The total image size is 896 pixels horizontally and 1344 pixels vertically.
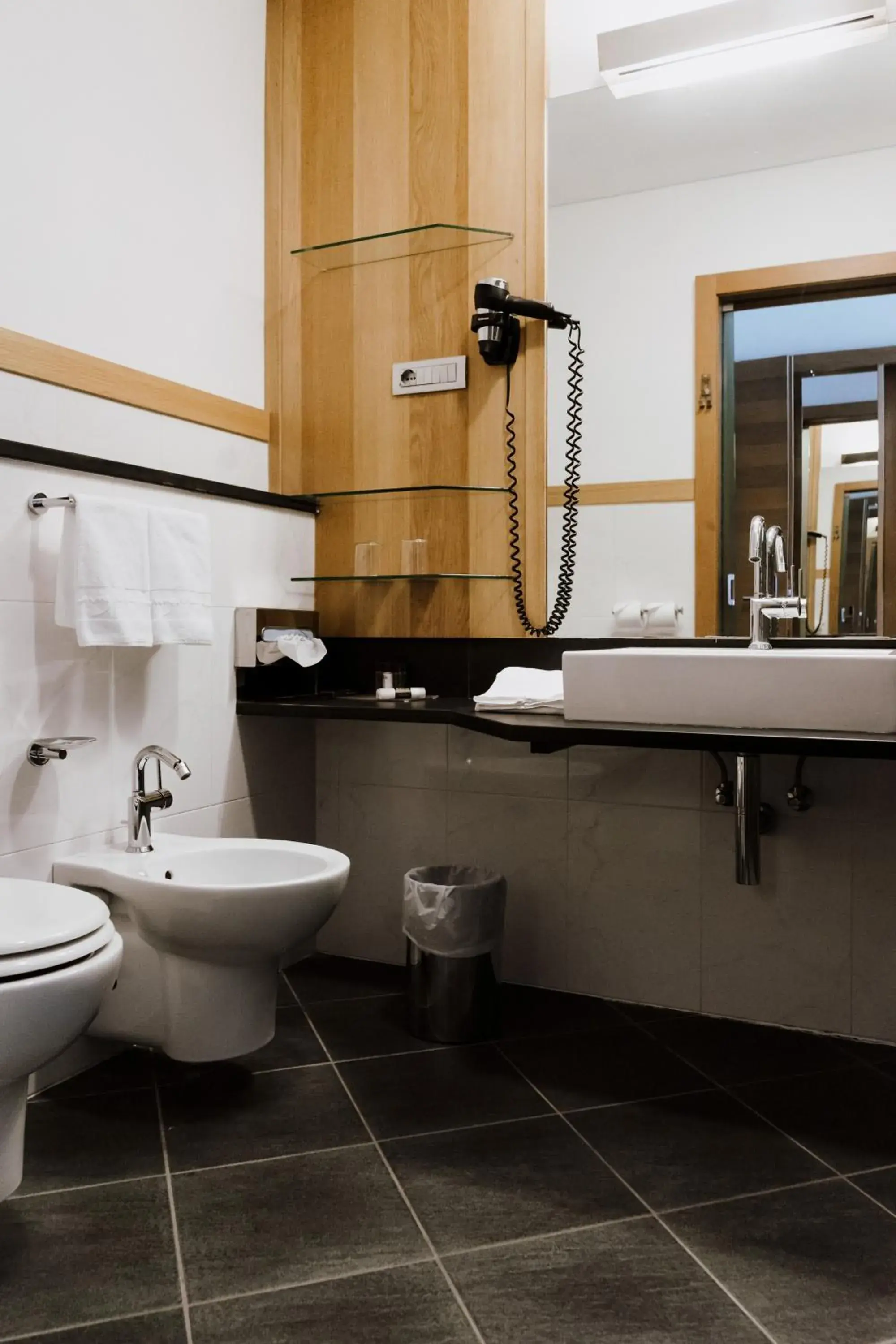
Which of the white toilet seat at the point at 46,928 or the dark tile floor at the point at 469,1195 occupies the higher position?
the white toilet seat at the point at 46,928

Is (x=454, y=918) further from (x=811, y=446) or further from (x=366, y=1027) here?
(x=811, y=446)

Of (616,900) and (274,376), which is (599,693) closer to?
(616,900)

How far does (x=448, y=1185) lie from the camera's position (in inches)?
65.4

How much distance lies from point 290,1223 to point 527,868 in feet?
3.92

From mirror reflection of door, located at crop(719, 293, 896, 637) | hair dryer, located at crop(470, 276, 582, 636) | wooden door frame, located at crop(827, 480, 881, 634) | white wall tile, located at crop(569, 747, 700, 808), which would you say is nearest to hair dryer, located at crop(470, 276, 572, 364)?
hair dryer, located at crop(470, 276, 582, 636)

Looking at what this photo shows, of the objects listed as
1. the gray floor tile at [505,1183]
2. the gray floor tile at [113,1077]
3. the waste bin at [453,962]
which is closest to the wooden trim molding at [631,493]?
the waste bin at [453,962]

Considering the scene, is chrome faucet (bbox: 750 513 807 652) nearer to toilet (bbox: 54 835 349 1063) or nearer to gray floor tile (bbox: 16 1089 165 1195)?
toilet (bbox: 54 835 349 1063)

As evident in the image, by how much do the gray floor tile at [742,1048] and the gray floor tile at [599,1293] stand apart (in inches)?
25.2

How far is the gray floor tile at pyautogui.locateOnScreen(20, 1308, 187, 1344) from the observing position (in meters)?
1.29

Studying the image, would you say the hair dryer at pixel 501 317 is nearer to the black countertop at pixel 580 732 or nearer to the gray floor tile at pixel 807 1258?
the black countertop at pixel 580 732

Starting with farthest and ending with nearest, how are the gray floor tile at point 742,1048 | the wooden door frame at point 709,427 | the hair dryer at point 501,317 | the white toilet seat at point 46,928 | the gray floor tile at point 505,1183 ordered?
the hair dryer at point 501,317
the wooden door frame at point 709,427
the gray floor tile at point 742,1048
the gray floor tile at point 505,1183
the white toilet seat at point 46,928

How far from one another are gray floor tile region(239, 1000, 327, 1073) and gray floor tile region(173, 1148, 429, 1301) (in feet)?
1.30

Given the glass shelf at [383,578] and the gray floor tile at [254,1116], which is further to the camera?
the glass shelf at [383,578]

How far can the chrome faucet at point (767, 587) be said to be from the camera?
2223 millimetres
